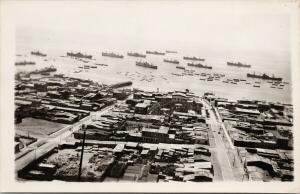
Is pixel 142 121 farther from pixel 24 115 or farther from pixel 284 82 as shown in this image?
pixel 284 82

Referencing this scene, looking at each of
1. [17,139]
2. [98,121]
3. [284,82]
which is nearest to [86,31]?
[98,121]

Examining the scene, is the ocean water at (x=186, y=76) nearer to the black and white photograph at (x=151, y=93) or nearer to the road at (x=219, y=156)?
the black and white photograph at (x=151, y=93)

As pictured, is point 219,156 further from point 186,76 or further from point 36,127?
point 36,127

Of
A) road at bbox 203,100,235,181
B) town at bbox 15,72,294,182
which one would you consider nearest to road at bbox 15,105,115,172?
town at bbox 15,72,294,182

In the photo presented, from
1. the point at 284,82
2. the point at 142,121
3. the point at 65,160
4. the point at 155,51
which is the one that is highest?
the point at 155,51

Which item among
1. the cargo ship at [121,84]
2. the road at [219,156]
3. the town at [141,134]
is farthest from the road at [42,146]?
the road at [219,156]

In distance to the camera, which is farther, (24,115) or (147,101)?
(147,101)

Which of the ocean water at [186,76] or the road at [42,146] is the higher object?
the ocean water at [186,76]
